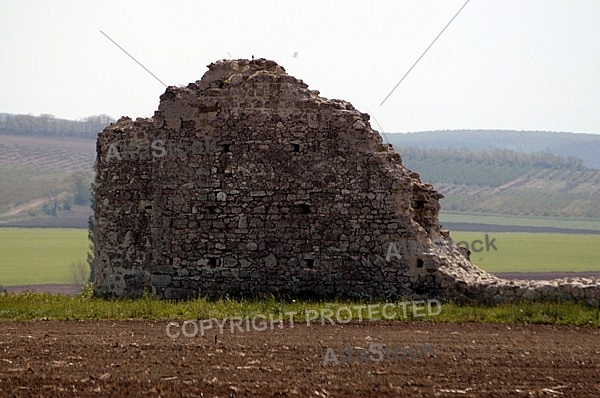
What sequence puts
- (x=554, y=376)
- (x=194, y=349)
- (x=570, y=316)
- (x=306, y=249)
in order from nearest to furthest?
(x=554, y=376), (x=194, y=349), (x=570, y=316), (x=306, y=249)

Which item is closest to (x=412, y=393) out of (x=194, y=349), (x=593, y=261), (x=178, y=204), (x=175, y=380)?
(x=175, y=380)

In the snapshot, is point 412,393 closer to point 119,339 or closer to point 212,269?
point 119,339

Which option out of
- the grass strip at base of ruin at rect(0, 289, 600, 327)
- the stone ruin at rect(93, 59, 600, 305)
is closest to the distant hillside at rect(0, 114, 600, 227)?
the stone ruin at rect(93, 59, 600, 305)

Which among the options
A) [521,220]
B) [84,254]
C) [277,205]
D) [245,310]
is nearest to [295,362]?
[245,310]

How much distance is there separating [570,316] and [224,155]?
21.9 ft

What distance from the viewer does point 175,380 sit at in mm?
10609

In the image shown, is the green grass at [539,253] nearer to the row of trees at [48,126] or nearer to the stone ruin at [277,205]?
the stone ruin at [277,205]

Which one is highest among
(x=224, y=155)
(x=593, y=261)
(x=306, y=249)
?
(x=224, y=155)

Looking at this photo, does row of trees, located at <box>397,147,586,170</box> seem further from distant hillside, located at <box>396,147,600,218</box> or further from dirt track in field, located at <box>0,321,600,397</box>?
Answer: dirt track in field, located at <box>0,321,600,397</box>

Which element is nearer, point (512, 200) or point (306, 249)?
point (306, 249)

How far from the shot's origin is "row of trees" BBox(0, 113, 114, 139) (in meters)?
144

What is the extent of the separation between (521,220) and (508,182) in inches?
1164

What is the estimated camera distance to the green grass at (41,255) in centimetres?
6139

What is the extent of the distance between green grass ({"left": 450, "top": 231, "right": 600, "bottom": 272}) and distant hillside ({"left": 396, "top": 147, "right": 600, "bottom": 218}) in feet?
109
